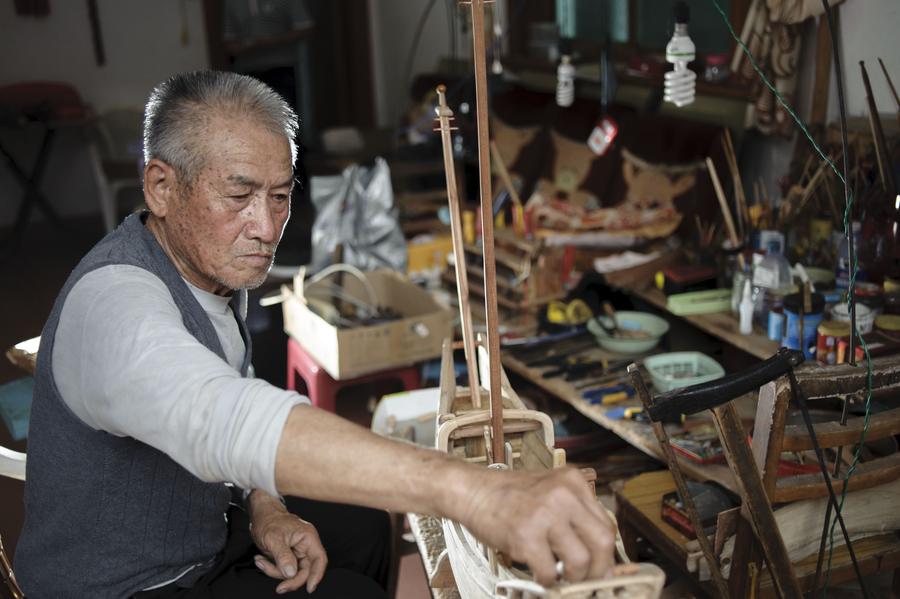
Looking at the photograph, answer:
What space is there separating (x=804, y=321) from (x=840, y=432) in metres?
1.05

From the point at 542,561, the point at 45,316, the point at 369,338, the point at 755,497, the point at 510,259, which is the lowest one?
the point at 45,316

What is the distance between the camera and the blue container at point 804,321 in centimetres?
275

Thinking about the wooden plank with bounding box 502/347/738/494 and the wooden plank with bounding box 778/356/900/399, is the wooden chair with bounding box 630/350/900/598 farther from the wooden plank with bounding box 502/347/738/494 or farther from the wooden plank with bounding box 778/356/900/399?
the wooden plank with bounding box 502/347/738/494

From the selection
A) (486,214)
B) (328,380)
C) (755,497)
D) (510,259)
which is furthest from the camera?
(510,259)

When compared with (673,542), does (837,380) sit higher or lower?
higher

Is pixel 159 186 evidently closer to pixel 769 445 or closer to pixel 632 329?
pixel 769 445

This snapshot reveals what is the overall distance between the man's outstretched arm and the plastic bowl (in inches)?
87.7

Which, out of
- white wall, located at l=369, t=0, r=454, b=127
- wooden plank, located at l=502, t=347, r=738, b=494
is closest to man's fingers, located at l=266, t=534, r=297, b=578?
wooden plank, located at l=502, t=347, r=738, b=494

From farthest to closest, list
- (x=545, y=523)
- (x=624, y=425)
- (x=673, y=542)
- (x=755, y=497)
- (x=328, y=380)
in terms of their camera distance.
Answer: (x=328, y=380)
(x=624, y=425)
(x=673, y=542)
(x=755, y=497)
(x=545, y=523)

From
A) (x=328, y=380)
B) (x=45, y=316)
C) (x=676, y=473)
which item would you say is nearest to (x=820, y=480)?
(x=676, y=473)

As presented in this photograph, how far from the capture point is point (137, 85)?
25.3 feet

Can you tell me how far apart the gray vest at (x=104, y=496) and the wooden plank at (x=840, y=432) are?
42.9 inches

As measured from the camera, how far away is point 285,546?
177 centimetres

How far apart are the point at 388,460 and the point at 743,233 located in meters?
2.67
